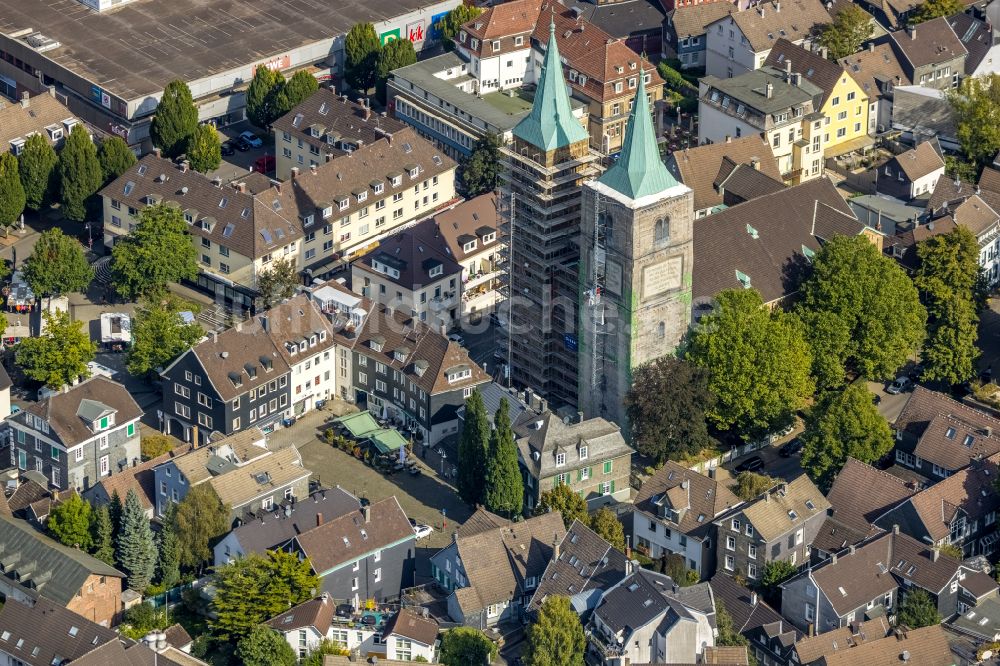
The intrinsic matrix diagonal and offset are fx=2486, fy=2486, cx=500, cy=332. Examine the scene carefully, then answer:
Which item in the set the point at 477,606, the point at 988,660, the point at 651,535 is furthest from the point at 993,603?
the point at 477,606

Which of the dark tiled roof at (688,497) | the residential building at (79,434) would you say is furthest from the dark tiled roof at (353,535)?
the residential building at (79,434)

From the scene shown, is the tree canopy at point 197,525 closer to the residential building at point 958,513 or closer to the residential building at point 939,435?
the residential building at point 958,513

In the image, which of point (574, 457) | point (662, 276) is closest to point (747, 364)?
point (662, 276)

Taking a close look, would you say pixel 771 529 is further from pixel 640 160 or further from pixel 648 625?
pixel 640 160

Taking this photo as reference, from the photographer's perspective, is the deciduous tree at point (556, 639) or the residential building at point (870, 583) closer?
the deciduous tree at point (556, 639)

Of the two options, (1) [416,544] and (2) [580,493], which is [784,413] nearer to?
(2) [580,493]

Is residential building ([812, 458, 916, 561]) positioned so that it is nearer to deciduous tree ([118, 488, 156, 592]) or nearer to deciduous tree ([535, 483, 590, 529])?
deciduous tree ([535, 483, 590, 529])
